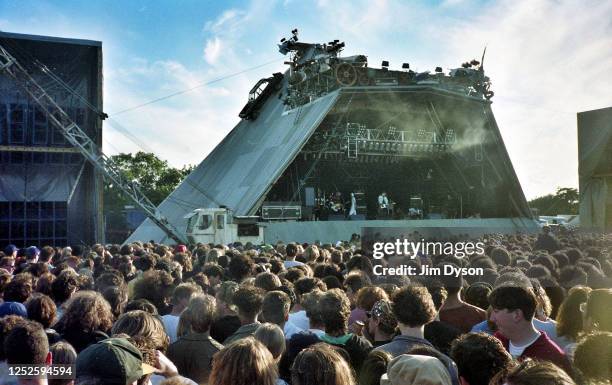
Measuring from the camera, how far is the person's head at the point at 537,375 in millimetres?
2387

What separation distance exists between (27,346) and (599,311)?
4.26 m

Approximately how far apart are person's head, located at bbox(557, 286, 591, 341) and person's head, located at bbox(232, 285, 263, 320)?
2707 millimetres

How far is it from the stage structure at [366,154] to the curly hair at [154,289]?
19.6 m

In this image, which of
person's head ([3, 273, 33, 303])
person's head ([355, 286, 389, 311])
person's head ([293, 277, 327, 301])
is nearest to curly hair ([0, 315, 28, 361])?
person's head ([3, 273, 33, 303])

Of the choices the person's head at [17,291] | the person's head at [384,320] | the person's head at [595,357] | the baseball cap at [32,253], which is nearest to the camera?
the person's head at [595,357]

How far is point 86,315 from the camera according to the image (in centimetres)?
449

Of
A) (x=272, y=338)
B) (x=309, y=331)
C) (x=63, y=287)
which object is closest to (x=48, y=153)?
(x=63, y=287)

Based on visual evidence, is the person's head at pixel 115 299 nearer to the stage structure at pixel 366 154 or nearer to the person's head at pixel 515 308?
the person's head at pixel 515 308

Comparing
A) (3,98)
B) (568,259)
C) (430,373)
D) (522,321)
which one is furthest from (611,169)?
(3,98)

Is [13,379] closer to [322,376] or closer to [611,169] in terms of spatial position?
[322,376]

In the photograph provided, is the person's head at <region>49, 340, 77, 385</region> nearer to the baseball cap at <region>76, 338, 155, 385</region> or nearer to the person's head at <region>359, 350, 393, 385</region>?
the baseball cap at <region>76, 338, 155, 385</region>

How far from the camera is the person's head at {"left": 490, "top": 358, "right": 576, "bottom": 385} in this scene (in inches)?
94.0

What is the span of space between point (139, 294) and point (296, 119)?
24.2 metres

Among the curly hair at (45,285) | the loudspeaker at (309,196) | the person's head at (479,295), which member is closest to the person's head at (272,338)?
the person's head at (479,295)
